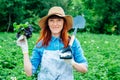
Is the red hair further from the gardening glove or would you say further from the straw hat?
the gardening glove

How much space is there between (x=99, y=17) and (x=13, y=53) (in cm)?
2240

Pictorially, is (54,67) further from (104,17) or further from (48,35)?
(104,17)

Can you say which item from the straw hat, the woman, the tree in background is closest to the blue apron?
the woman

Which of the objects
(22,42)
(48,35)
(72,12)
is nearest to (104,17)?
(72,12)

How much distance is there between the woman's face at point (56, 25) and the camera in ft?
11.7

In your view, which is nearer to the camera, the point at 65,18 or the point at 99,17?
the point at 65,18

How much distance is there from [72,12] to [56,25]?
26.4 m

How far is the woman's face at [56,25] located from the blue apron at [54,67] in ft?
0.56

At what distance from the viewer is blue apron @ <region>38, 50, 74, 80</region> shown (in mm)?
3502

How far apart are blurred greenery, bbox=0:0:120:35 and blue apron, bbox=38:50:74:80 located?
20.4 metres

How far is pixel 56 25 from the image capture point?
140 inches

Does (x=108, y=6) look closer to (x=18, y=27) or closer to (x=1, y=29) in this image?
(x=1, y=29)

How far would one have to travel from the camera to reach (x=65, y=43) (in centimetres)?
352

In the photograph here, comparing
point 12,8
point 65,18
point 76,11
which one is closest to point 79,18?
point 65,18
